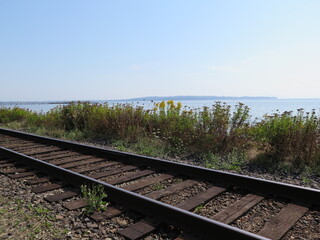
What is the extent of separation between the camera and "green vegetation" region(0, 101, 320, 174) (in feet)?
20.3

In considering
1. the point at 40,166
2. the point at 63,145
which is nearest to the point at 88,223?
the point at 40,166

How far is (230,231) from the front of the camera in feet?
8.57

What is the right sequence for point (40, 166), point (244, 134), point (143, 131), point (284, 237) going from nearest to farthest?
point (284, 237) < point (40, 166) < point (244, 134) < point (143, 131)

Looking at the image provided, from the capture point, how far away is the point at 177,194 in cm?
411

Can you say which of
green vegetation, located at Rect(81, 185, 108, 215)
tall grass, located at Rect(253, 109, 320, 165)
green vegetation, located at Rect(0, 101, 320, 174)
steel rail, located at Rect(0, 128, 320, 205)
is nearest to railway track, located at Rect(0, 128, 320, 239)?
steel rail, located at Rect(0, 128, 320, 205)

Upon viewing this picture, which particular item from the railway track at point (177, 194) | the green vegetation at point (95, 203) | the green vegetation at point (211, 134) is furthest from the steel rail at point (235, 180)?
the green vegetation at point (95, 203)

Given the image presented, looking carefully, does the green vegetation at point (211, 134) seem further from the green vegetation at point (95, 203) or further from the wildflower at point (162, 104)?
the green vegetation at point (95, 203)

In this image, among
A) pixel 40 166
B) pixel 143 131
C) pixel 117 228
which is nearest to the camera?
pixel 117 228

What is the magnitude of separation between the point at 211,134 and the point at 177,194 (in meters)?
3.78

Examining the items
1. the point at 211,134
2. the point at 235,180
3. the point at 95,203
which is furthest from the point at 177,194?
the point at 211,134

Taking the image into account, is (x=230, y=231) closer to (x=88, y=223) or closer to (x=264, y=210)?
(x=264, y=210)

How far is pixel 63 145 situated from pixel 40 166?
255 cm

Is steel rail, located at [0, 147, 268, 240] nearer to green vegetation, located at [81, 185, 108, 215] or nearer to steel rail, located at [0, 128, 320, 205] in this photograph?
green vegetation, located at [81, 185, 108, 215]

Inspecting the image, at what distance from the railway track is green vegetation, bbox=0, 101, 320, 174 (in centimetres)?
126
